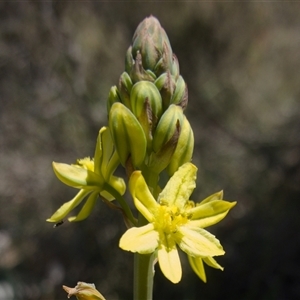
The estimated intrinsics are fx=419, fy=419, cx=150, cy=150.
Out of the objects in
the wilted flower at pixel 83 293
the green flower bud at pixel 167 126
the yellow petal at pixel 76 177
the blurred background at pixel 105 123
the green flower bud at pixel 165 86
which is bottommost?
the wilted flower at pixel 83 293

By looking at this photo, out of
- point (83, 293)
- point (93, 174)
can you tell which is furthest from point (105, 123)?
point (83, 293)

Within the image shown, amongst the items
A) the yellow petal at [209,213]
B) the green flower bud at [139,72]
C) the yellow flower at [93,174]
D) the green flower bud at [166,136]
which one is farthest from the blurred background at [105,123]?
the green flower bud at [139,72]

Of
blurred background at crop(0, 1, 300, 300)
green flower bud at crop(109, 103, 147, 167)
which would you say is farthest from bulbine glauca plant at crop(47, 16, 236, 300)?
blurred background at crop(0, 1, 300, 300)

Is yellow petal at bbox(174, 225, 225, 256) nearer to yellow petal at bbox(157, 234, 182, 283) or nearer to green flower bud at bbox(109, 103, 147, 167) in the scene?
yellow petal at bbox(157, 234, 182, 283)

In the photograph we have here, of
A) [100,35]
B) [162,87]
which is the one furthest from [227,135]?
[162,87]

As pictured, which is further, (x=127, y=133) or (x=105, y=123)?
(x=105, y=123)

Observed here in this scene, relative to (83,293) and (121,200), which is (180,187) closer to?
(121,200)

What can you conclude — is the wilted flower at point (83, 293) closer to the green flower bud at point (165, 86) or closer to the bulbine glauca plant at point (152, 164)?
the bulbine glauca plant at point (152, 164)
